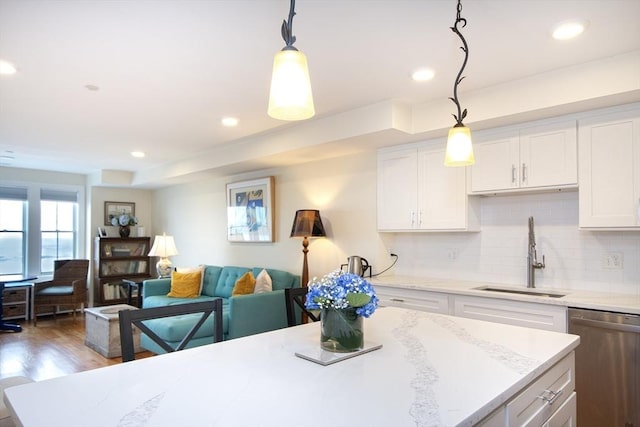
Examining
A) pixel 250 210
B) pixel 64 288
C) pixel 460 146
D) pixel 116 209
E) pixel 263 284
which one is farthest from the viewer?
pixel 116 209

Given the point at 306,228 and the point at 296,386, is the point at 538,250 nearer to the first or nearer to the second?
the point at 306,228

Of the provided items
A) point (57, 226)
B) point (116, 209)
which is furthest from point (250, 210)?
point (57, 226)

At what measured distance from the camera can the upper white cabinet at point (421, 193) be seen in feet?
11.6

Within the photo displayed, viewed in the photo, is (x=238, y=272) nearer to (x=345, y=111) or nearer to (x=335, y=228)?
(x=335, y=228)

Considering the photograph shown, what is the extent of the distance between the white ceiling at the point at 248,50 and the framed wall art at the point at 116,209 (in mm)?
3696

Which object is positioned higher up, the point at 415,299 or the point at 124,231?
the point at 124,231

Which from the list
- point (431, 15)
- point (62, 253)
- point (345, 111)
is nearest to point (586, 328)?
point (431, 15)

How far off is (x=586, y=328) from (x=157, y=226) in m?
7.14

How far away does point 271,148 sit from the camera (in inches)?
179

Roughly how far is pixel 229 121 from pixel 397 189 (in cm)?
176

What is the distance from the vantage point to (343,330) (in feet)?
5.17

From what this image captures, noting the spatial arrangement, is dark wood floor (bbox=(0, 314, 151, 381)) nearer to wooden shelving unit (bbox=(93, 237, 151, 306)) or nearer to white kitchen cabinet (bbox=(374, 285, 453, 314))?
wooden shelving unit (bbox=(93, 237, 151, 306))

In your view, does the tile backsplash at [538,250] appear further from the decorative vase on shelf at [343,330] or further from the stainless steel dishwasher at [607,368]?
the decorative vase on shelf at [343,330]

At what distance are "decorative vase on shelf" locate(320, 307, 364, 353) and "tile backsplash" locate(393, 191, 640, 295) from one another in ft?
7.67
